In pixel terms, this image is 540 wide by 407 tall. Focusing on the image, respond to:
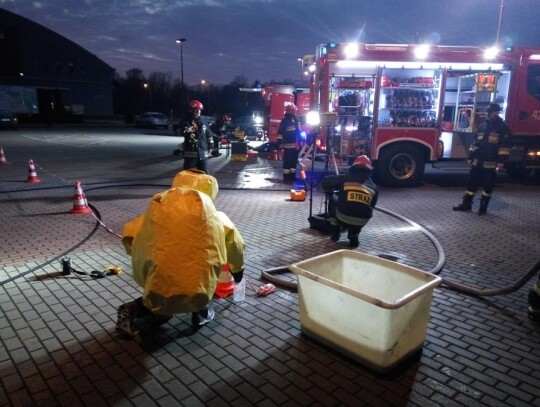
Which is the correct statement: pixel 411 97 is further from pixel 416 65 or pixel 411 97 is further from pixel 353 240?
pixel 353 240

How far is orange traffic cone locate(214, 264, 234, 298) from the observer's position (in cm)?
403

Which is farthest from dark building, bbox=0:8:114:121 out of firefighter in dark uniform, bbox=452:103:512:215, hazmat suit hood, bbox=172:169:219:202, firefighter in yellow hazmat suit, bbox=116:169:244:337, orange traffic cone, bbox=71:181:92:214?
firefighter in yellow hazmat suit, bbox=116:169:244:337

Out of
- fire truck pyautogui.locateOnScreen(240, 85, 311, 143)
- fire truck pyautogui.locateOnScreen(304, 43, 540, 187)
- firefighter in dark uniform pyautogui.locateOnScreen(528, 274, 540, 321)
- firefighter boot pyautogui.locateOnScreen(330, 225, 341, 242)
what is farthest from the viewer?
fire truck pyautogui.locateOnScreen(240, 85, 311, 143)

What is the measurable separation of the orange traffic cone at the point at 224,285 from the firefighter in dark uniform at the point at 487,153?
220 inches

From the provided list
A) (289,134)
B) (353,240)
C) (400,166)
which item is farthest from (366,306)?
(400,166)

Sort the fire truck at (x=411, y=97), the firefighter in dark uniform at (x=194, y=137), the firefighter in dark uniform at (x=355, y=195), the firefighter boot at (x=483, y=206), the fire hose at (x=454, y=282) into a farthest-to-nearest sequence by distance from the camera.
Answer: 1. the fire truck at (x=411, y=97)
2. the firefighter in dark uniform at (x=194, y=137)
3. the firefighter boot at (x=483, y=206)
4. the firefighter in dark uniform at (x=355, y=195)
5. the fire hose at (x=454, y=282)

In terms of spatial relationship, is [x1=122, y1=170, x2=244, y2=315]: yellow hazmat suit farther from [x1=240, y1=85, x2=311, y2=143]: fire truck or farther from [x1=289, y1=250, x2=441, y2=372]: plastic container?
[x1=240, y1=85, x2=311, y2=143]: fire truck

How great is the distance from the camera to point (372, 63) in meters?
9.54

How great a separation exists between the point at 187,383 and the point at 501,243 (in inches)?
199

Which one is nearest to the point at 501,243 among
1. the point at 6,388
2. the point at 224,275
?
the point at 224,275

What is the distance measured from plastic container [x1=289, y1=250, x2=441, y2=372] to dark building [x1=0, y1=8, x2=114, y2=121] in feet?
126

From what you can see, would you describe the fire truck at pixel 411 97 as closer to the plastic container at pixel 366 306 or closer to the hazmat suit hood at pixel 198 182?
the plastic container at pixel 366 306

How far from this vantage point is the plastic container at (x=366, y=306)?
2.70m

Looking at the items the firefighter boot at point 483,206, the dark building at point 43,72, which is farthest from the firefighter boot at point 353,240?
the dark building at point 43,72
